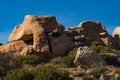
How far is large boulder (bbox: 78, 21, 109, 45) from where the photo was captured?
4881 cm

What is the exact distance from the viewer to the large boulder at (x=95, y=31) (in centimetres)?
4881

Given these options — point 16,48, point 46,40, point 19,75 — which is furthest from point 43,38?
point 19,75

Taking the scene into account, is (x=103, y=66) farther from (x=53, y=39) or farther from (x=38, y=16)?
(x=38, y=16)

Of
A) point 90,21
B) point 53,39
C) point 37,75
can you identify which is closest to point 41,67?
point 37,75

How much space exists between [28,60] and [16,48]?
471cm

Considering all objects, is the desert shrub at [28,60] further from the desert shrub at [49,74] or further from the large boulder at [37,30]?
the desert shrub at [49,74]

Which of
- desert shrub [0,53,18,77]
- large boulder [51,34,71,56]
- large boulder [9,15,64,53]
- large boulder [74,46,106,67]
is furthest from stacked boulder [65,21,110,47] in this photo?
large boulder [74,46,106,67]

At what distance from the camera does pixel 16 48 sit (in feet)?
142

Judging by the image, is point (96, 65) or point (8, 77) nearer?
A: point (8, 77)

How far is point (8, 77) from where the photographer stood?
31391mm

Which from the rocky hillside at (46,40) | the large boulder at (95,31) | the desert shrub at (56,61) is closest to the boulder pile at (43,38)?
the rocky hillside at (46,40)

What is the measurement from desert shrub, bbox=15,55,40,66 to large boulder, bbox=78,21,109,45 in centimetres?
973

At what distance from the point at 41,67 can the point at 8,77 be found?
2.44 m

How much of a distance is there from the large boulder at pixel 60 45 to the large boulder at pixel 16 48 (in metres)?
2.13
